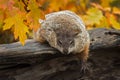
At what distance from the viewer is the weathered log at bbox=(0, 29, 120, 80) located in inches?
151

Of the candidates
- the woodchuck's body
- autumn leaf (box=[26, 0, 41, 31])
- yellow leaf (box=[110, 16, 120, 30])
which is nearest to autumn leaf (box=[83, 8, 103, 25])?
yellow leaf (box=[110, 16, 120, 30])

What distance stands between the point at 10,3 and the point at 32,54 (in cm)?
96

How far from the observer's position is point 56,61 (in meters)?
4.05

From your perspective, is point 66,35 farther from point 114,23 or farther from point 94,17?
point 114,23

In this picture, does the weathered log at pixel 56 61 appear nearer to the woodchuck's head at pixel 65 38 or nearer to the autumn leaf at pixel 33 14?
the woodchuck's head at pixel 65 38

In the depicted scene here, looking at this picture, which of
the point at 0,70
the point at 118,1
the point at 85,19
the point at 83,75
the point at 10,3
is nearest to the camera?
the point at 10,3

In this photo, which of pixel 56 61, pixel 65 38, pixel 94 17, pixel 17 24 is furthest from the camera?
pixel 94 17

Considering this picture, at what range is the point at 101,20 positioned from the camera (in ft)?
17.8

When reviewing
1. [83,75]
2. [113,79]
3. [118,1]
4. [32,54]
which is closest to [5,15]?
[32,54]

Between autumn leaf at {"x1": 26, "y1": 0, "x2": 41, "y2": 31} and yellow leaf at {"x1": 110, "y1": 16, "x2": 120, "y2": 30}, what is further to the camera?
yellow leaf at {"x1": 110, "y1": 16, "x2": 120, "y2": 30}

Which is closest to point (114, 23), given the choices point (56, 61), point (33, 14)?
point (56, 61)

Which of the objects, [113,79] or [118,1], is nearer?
[113,79]

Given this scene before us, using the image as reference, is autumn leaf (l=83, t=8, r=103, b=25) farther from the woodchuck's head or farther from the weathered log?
the woodchuck's head

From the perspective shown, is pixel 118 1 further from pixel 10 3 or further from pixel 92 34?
pixel 10 3
